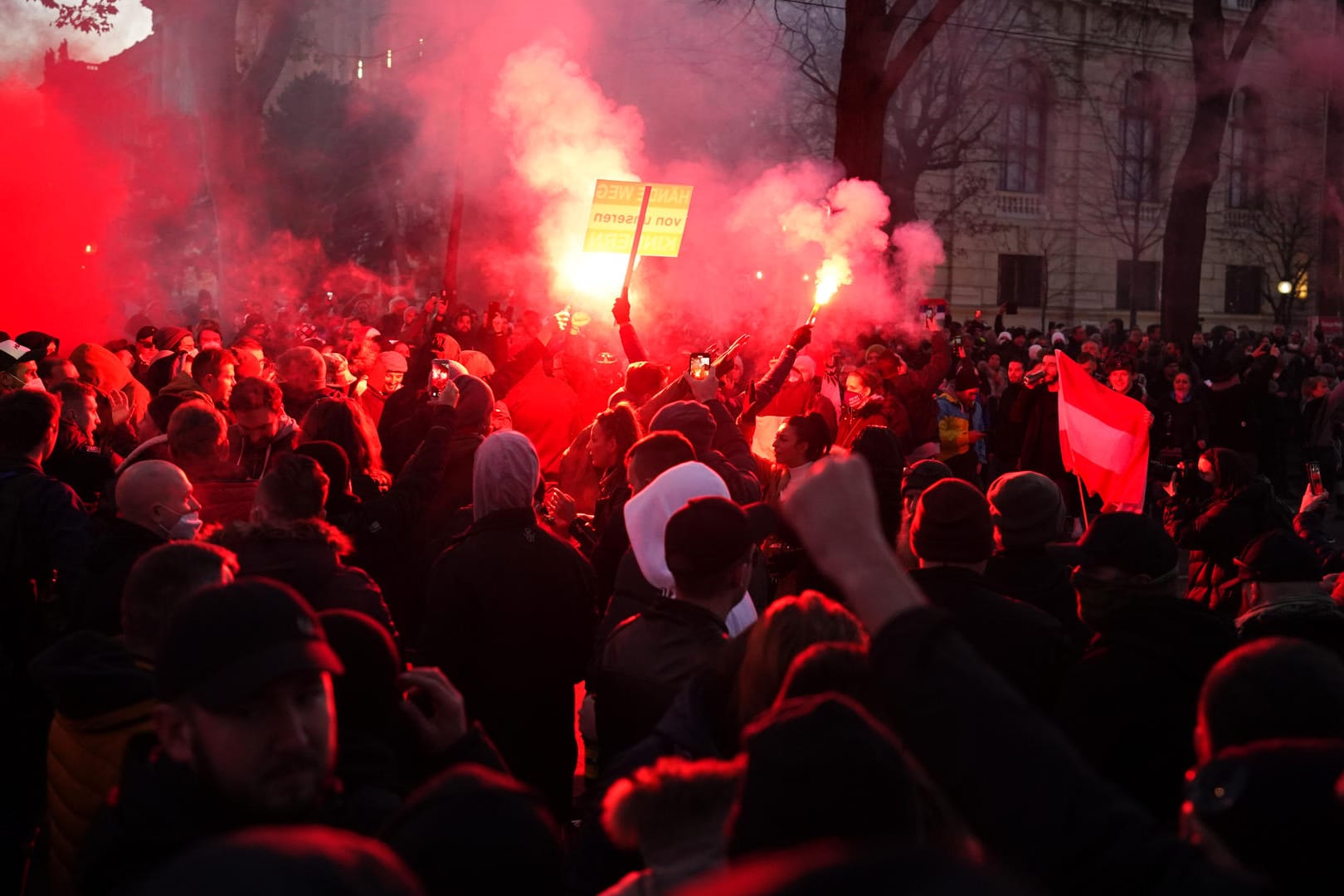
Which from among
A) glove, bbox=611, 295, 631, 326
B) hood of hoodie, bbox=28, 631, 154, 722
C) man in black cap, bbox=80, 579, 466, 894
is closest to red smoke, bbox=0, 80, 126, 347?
glove, bbox=611, 295, 631, 326

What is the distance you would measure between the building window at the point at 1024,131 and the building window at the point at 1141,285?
3.80 metres

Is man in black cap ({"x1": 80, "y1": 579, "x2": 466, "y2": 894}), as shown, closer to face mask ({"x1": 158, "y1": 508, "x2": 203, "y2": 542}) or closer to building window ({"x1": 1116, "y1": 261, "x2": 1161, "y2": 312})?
face mask ({"x1": 158, "y1": 508, "x2": 203, "y2": 542})

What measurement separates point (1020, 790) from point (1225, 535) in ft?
13.4

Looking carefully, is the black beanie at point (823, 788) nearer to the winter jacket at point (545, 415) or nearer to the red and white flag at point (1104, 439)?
the red and white flag at point (1104, 439)

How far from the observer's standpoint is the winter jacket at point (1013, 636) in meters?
3.25

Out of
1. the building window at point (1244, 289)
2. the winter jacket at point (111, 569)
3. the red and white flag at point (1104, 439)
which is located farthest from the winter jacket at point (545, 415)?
the building window at point (1244, 289)

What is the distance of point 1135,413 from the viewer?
6.67 meters

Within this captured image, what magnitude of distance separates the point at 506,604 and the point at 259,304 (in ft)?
A: 51.5

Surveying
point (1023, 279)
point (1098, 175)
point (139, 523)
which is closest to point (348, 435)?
point (139, 523)

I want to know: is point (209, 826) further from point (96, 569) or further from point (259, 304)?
point (259, 304)

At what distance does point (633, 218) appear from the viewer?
9.66 meters

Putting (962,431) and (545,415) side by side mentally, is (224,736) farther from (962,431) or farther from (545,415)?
(962,431)

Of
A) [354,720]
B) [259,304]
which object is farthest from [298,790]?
[259,304]

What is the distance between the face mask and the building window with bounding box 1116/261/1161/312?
37889 millimetres
